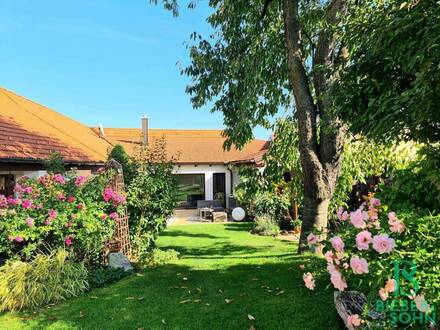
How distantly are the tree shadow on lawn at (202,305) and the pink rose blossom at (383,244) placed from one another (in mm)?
2253

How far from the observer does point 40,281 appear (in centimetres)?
609

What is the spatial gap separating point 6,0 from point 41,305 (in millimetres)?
10151

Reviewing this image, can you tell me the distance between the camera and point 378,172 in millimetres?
9578

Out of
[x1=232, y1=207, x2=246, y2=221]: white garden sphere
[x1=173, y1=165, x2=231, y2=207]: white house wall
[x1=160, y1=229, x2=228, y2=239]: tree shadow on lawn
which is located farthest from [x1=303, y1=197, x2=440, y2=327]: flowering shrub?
[x1=173, y1=165, x2=231, y2=207]: white house wall

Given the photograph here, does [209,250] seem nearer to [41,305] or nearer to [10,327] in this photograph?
[41,305]

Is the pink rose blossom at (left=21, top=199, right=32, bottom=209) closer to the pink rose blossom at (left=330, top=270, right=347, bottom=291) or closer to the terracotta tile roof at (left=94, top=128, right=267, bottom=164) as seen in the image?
the pink rose blossom at (left=330, top=270, right=347, bottom=291)

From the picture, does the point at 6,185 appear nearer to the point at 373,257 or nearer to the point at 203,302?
the point at 203,302

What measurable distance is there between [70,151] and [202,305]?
9.67m

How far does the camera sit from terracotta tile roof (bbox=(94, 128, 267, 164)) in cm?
2469

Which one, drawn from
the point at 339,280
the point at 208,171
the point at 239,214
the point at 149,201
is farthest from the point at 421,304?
the point at 208,171

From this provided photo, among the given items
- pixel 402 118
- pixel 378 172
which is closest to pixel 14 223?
pixel 402 118

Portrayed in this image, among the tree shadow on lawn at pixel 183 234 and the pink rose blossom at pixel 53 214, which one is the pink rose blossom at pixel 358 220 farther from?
the tree shadow on lawn at pixel 183 234

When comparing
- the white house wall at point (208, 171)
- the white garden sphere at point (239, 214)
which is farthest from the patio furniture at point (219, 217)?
the white house wall at point (208, 171)

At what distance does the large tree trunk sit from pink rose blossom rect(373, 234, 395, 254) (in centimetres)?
528
